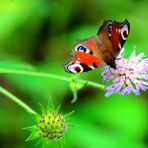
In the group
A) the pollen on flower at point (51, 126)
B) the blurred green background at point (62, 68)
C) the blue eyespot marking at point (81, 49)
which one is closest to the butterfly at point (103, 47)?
the blue eyespot marking at point (81, 49)

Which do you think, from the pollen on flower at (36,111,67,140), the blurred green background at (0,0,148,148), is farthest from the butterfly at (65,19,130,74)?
the blurred green background at (0,0,148,148)

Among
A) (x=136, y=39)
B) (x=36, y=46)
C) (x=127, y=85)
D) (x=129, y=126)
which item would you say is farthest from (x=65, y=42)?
(x=127, y=85)

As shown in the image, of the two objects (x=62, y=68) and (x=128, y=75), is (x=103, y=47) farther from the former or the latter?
(x=62, y=68)

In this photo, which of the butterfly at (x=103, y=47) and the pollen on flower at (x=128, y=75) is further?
the pollen on flower at (x=128, y=75)

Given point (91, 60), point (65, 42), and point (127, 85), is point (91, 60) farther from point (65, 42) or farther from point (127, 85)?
point (65, 42)

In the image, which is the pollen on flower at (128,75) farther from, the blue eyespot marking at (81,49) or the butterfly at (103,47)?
the blue eyespot marking at (81,49)

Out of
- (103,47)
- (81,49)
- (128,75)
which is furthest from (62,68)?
(81,49)
